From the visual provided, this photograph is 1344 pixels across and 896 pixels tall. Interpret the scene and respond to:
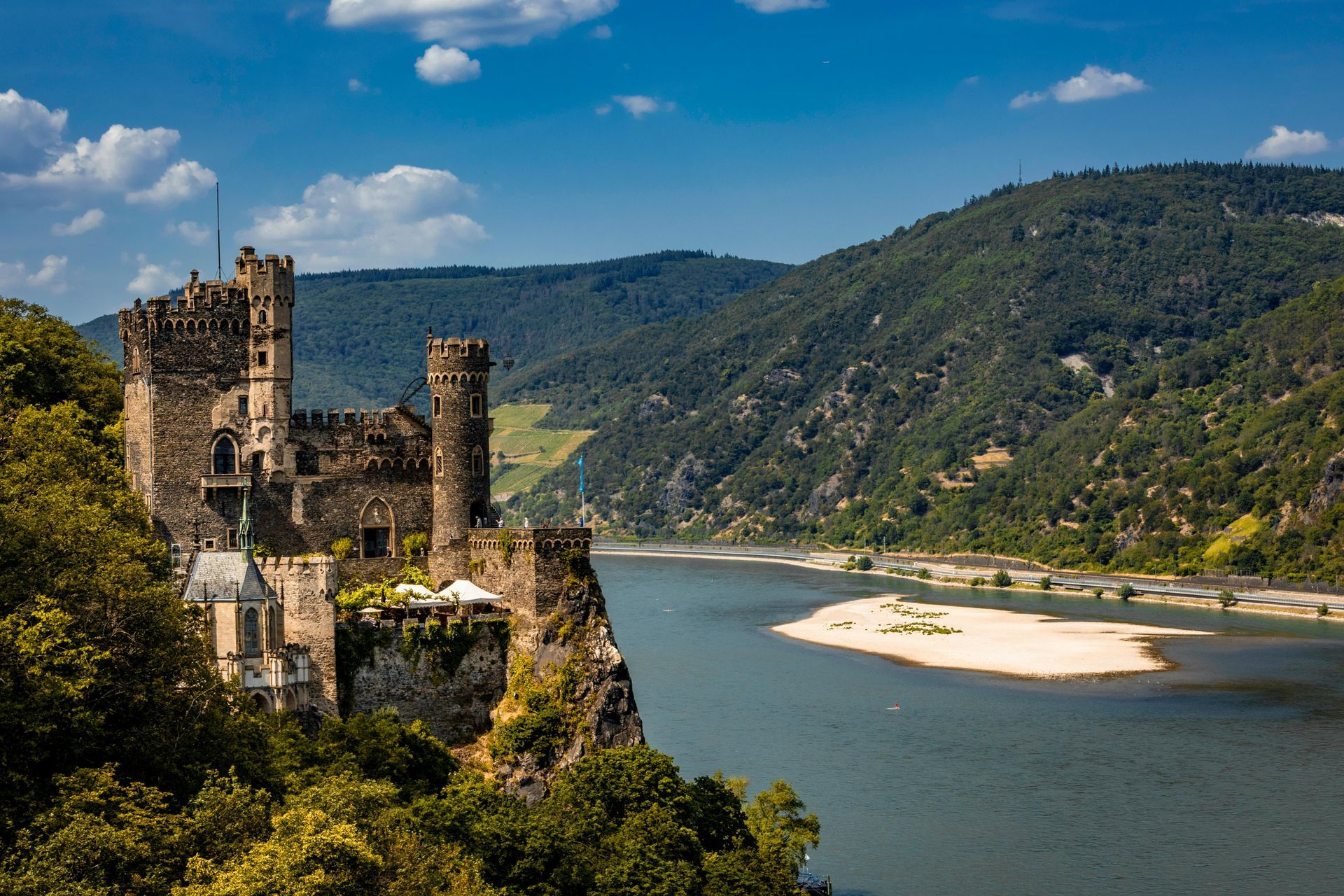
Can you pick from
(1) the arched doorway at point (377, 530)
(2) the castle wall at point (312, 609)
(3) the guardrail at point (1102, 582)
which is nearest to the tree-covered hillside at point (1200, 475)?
(3) the guardrail at point (1102, 582)

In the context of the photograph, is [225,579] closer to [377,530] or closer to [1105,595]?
[377,530]

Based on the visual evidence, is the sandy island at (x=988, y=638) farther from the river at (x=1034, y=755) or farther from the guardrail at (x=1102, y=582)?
the guardrail at (x=1102, y=582)

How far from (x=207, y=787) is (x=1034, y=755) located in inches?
1859

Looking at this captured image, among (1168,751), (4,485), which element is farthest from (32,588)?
(1168,751)

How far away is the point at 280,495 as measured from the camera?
181 feet

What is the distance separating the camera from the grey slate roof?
4662 cm

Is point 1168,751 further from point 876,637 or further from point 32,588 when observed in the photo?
point 32,588

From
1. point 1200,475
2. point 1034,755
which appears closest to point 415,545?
point 1034,755

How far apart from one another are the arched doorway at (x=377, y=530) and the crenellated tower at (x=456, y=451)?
5.45ft

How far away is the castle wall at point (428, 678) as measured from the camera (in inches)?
2015

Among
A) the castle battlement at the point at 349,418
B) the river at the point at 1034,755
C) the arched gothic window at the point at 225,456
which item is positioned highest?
the castle battlement at the point at 349,418

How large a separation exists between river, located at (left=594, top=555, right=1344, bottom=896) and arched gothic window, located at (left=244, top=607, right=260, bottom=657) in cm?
2050

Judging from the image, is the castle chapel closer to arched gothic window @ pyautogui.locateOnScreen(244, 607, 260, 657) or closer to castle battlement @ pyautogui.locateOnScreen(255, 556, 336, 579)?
Answer: castle battlement @ pyautogui.locateOnScreen(255, 556, 336, 579)

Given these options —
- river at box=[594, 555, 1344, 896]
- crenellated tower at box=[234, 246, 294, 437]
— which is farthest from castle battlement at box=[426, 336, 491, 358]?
river at box=[594, 555, 1344, 896]
